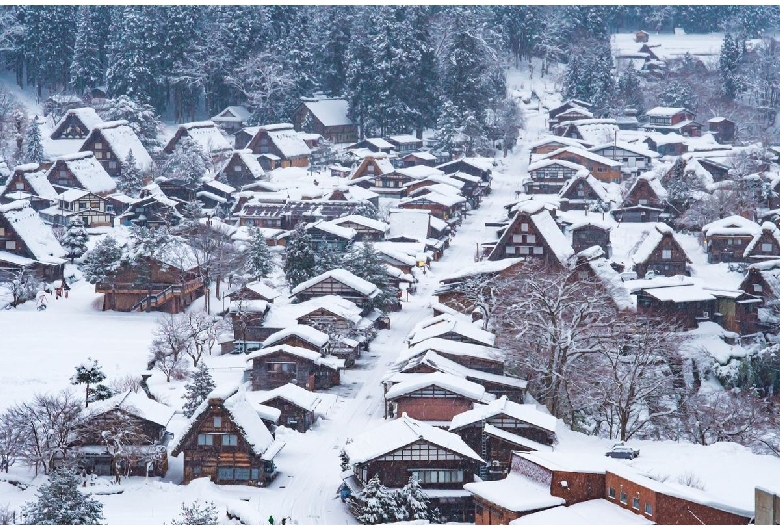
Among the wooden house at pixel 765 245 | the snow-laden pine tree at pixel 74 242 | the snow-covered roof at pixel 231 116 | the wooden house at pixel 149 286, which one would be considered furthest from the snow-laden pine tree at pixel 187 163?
the wooden house at pixel 765 245

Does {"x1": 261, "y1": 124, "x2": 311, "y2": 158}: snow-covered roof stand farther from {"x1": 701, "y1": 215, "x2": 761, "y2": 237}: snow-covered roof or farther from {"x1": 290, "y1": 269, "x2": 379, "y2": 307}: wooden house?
{"x1": 290, "y1": 269, "x2": 379, "y2": 307}: wooden house

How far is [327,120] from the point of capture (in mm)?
73312

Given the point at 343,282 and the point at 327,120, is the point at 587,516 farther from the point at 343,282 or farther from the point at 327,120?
the point at 327,120

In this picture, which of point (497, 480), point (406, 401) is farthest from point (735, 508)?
point (406, 401)

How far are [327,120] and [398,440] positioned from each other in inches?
1806

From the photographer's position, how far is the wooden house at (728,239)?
2020 inches

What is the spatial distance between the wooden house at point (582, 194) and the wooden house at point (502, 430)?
2789cm

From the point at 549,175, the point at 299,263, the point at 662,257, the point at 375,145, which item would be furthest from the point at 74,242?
the point at 549,175

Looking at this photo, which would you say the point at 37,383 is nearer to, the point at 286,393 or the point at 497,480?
the point at 286,393

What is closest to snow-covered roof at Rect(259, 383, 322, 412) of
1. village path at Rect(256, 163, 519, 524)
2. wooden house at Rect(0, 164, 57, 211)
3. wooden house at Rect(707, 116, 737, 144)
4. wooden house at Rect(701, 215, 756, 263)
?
village path at Rect(256, 163, 519, 524)

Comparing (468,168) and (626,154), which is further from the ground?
(626,154)

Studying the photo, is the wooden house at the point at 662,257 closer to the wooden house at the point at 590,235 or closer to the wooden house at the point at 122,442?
the wooden house at the point at 590,235

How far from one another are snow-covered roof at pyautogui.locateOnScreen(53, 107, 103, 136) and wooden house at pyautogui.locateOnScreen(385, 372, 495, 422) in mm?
38530

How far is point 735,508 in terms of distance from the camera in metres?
23.3
